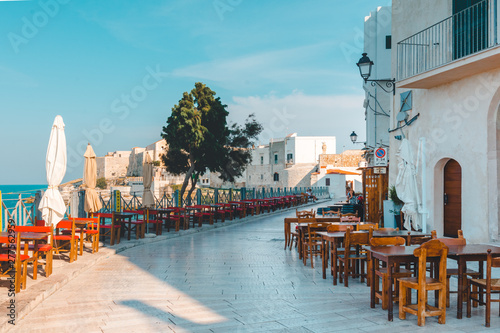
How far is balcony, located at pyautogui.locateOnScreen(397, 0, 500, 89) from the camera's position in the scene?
976 cm

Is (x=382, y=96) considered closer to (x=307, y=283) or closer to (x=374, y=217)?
(x=374, y=217)

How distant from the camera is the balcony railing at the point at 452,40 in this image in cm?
1043

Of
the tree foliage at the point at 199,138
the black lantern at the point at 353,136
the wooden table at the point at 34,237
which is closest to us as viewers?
the wooden table at the point at 34,237

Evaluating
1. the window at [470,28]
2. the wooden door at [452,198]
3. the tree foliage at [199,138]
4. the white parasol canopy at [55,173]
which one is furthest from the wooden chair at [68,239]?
the tree foliage at [199,138]

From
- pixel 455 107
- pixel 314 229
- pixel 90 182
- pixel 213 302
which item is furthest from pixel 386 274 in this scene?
pixel 90 182

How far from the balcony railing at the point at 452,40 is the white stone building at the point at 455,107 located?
2 cm

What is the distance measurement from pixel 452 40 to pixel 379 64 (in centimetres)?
1001

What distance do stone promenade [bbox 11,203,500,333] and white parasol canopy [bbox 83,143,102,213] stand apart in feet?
8.00

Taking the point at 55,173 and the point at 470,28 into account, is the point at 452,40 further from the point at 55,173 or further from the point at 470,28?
the point at 55,173

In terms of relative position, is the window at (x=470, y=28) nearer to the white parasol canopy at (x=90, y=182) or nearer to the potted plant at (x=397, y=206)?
the potted plant at (x=397, y=206)

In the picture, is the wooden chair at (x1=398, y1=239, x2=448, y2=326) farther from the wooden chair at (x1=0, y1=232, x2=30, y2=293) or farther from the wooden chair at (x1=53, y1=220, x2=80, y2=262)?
the wooden chair at (x1=53, y1=220, x2=80, y2=262)

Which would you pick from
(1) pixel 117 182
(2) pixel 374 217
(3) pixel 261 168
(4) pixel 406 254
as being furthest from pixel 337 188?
(1) pixel 117 182

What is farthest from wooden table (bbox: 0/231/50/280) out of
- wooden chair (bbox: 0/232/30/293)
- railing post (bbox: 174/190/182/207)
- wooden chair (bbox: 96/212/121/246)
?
railing post (bbox: 174/190/182/207)

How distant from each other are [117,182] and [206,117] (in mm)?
63597
